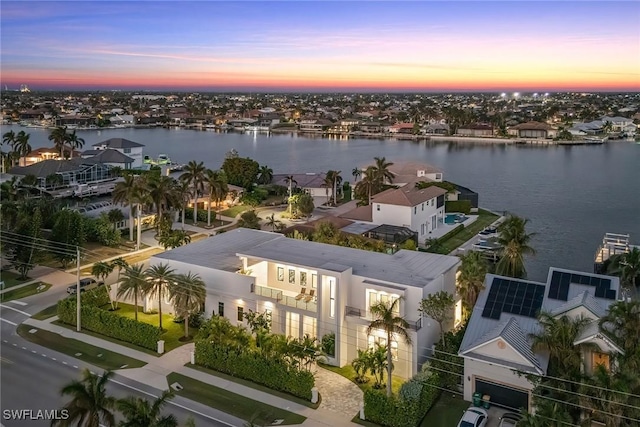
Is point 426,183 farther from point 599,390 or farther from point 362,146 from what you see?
point 362,146

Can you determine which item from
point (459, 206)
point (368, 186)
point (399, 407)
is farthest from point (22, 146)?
point (399, 407)

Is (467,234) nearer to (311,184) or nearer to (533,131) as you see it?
(311,184)

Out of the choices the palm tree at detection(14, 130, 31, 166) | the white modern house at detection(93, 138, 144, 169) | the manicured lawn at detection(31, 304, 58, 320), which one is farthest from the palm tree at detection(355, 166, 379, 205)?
the palm tree at detection(14, 130, 31, 166)

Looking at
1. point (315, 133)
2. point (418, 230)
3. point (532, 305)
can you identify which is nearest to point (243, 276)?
point (532, 305)

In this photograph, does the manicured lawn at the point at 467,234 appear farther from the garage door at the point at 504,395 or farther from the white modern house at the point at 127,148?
the white modern house at the point at 127,148

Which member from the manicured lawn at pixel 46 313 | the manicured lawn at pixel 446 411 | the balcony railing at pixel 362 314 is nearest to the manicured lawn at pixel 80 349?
the manicured lawn at pixel 46 313

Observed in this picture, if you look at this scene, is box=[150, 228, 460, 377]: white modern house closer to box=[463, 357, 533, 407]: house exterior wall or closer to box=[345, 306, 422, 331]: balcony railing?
box=[345, 306, 422, 331]: balcony railing
